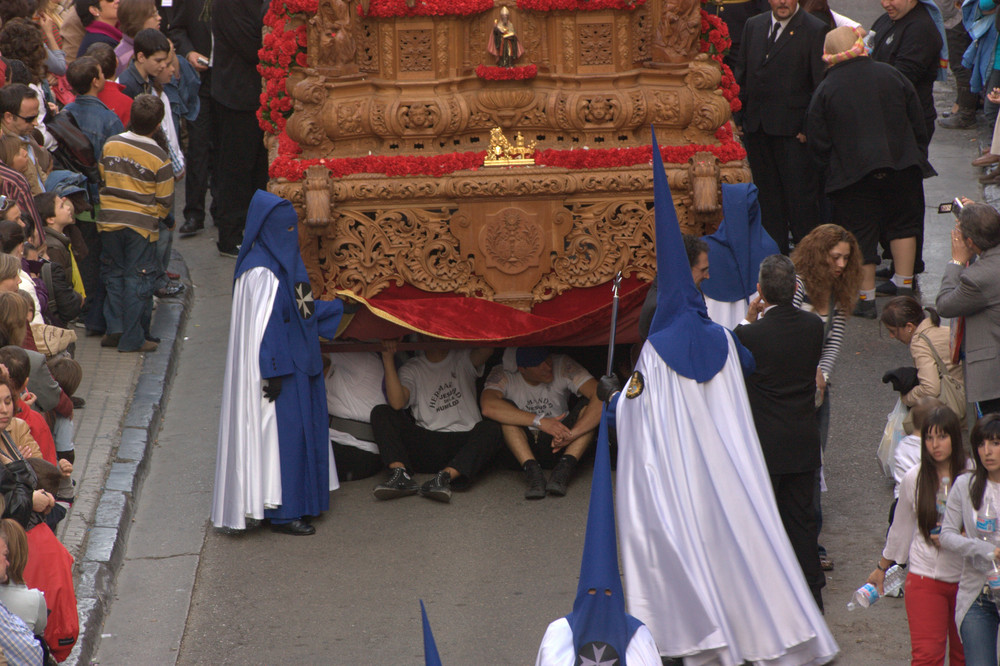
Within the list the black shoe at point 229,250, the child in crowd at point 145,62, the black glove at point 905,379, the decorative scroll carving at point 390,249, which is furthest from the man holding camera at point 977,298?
the black shoe at point 229,250

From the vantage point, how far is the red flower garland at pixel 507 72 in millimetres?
8398

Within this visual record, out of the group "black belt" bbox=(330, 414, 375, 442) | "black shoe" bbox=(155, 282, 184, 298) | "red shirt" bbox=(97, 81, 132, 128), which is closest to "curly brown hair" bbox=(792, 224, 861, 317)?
"black belt" bbox=(330, 414, 375, 442)

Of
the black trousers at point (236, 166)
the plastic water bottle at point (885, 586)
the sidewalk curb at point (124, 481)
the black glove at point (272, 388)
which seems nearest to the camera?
the plastic water bottle at point (885, 586)

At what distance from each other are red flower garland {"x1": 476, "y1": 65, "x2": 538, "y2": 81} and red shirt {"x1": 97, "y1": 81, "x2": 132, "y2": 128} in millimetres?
3231

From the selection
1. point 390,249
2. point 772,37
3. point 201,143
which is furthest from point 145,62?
point 772,37

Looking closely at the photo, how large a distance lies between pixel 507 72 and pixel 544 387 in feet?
6.28

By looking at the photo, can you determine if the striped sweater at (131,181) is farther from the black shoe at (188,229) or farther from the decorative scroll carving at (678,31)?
the decorative scroll carving at (678,31)

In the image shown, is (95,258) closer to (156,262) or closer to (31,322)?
(156,262)

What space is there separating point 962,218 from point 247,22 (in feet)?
21.8

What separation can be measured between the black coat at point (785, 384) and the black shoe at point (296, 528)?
2.69 metres

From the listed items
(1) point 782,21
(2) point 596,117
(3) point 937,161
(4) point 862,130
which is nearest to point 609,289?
(2) point 596,117

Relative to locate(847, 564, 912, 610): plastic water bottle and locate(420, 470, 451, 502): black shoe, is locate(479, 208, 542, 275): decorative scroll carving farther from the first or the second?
locate(847, 564, 912, 610): plastic water bottle

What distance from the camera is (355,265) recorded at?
829cm

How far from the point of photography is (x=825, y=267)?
699cm
